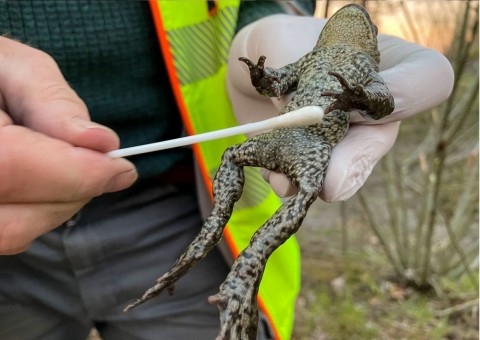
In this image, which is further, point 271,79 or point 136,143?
point 136,143

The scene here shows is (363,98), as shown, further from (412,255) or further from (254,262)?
(412,255)

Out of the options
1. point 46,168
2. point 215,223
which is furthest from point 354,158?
point 46,168

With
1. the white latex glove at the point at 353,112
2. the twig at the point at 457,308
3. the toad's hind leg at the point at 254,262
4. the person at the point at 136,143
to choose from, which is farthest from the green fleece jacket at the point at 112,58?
the twig at the point at 457,308

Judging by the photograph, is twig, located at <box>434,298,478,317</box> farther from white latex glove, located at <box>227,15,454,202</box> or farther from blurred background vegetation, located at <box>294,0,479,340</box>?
white latex glove, located at <box>227,15,454,202</box>

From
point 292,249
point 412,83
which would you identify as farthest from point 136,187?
point 412,83

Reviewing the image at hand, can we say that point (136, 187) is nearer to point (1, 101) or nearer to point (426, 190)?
point (1, 101)

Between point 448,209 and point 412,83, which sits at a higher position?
point 412,83

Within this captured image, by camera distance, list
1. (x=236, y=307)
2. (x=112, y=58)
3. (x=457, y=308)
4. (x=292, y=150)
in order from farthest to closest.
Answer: (x=457, y=308)
(x=112, y=58)
(x=292, y=150)
(x=236, y=307)
